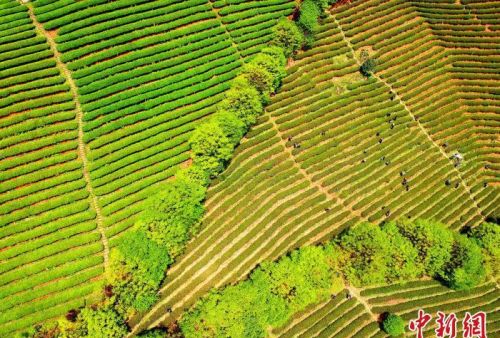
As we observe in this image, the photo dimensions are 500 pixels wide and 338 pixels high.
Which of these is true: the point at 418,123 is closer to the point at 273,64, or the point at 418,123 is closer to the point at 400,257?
the point at 400,257

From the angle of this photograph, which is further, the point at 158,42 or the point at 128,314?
the point at 158,42

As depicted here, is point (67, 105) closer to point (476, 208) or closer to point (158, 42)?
point (158, 42)

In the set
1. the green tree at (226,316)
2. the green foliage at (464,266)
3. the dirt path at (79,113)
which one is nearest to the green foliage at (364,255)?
the green foliage at (464,266)

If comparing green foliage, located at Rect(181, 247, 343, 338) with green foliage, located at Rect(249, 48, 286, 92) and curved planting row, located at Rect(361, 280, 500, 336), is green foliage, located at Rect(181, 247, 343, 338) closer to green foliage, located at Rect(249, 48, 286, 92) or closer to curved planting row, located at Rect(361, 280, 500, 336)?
curved planting row, located at Rect(361, 280, 500, 336)

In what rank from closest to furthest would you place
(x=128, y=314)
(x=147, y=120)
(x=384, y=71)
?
(x=128, y=314) < (x=147, y=120) < (x=384, y=71)

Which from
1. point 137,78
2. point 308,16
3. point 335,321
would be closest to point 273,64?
point 308,16

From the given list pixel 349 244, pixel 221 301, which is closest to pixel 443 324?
pixel 349 244

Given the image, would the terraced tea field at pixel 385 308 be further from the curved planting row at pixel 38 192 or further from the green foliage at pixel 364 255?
the curved planting row at pixel 38 192
